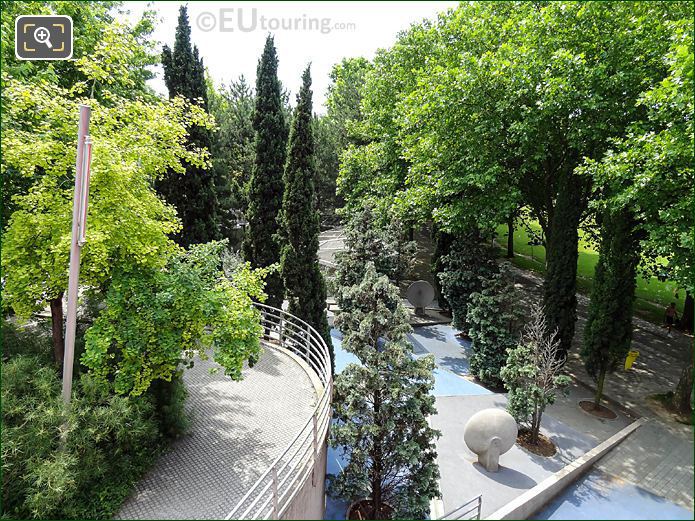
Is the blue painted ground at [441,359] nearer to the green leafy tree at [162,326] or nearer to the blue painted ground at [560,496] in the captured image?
the blue painted ground at [560,496]

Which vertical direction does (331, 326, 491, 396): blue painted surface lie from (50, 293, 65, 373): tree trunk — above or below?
below

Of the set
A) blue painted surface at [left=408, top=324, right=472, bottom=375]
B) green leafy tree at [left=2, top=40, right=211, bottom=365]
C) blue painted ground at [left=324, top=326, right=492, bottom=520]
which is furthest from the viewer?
blue painted surface at [left=408, top=324, right=472, bottom=375]

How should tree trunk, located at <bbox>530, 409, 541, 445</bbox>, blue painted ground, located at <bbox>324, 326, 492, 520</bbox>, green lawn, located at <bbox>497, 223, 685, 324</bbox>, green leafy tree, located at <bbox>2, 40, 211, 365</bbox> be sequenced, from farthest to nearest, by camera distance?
1. green lawn, located at <bbox>497, 223, 685, 324</bbox>
2. blue painted ground, located at <bbox>324, 326, 492, 520</bbox>
3. tree trunk, located at <bbox>530, 409, 541, 445</bbox>
4. green leafy tree, located at <bbox>2, 40, 211, 365</bbox>

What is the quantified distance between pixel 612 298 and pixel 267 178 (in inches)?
474

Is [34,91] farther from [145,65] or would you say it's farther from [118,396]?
[145,65]

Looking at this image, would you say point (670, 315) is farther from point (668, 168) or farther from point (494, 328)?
point (668, 168)

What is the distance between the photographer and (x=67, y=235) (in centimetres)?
695

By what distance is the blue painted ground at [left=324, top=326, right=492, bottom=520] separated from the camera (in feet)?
46.3

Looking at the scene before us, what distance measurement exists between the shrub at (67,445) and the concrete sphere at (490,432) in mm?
7117

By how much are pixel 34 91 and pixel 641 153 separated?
40.6ft

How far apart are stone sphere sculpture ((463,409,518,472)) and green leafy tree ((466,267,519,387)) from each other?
406 centimetres

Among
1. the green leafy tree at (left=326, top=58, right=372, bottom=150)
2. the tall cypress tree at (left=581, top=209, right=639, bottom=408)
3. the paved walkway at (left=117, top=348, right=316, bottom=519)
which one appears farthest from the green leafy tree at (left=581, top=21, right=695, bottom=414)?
the green leafy tree at (left=326, top=58, right=372, bottom=150)

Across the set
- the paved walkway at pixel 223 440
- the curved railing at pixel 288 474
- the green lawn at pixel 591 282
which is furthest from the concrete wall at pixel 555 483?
the green lawn at pixel 591 282

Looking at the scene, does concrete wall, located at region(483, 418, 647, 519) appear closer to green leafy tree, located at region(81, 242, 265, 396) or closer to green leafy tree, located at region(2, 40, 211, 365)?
green leafy tree, located at region(81, 242, 265, 396)
